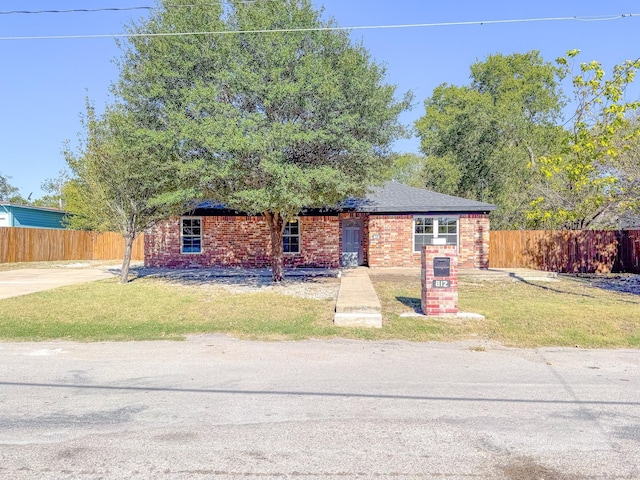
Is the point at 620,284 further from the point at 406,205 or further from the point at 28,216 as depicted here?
the point at 28,216

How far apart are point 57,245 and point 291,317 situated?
1048 inches

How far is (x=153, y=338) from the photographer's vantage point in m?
7.81

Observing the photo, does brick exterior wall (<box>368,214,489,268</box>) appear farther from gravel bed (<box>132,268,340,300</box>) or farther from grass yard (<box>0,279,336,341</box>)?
grass yard (<box>0,279,336,341</box>)

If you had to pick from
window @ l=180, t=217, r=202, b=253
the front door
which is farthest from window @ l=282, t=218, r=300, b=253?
window @ l=180, t=217, r=202, b=253

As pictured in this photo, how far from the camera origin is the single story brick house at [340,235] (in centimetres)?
2064

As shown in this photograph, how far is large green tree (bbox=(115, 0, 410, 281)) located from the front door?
8.81m

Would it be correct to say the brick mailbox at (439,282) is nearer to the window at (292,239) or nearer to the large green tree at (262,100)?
the large green tree at (262,100)

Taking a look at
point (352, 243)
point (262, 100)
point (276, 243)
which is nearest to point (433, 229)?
point (352, 243)

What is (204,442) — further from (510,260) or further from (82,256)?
(82,256)

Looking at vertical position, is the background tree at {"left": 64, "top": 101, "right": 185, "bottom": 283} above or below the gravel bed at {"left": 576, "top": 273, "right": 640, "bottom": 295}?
above

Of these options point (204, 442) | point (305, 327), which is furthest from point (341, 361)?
point (204, 442)

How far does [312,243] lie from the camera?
69.3 ft

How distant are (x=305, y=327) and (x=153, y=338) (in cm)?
256

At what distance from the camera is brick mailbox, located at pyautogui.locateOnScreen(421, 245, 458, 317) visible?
921 cm
